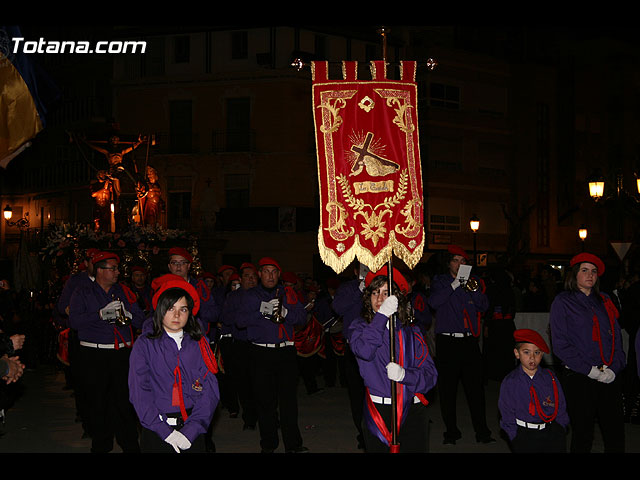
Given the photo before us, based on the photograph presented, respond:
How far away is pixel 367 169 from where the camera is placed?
273 inches

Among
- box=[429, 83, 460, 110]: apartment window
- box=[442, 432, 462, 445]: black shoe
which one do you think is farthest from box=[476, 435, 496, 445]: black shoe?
box=[429, 83, 460, 110]: apartment window

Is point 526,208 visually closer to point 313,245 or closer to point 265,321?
point 313,245

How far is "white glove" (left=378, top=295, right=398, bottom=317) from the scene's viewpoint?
6.24 meters

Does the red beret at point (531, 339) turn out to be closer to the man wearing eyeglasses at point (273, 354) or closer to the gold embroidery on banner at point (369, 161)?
the gold embroidery on banner at point (369, 161)

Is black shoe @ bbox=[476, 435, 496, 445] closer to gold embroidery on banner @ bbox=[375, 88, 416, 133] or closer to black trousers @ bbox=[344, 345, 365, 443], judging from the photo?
black trousers @ bbox=[344, 345, 365, 443]

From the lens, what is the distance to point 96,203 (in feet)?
78.7

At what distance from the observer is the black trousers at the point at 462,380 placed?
33.8ft

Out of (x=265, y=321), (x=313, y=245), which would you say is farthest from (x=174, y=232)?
(x=313, y=245)

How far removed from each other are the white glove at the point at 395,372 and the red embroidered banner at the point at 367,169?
97 centimetres

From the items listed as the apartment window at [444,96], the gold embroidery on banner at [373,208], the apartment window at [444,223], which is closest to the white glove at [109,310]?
the gold embroidery on banner at [373,208]

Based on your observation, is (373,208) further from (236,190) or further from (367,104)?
(236,190)

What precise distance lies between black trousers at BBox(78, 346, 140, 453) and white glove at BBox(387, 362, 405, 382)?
13.2ft

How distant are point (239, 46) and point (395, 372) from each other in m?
33.5

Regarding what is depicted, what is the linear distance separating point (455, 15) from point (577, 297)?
269cm
